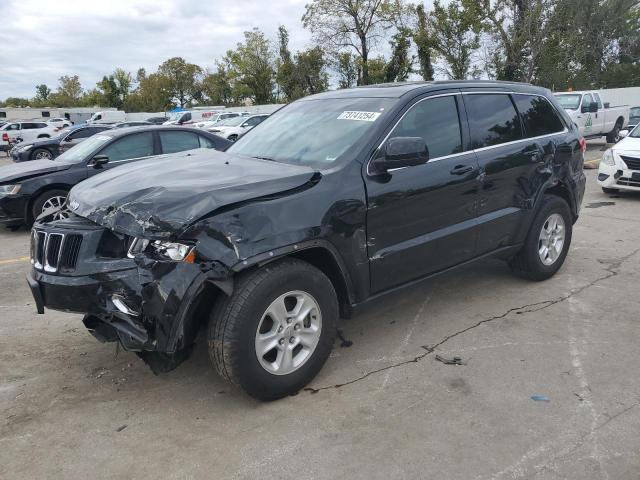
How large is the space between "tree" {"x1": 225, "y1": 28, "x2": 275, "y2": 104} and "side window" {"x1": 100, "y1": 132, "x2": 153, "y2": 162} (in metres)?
54.1

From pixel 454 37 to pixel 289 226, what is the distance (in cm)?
4002

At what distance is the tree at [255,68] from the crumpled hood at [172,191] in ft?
195

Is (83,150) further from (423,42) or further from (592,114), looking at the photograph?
(423,42)

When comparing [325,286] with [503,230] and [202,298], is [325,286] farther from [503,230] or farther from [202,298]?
[503,230]

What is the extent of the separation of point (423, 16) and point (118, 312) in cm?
4262

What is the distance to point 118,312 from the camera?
2.95m

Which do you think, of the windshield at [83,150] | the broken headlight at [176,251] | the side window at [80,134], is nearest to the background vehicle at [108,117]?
the side window at [80,134]

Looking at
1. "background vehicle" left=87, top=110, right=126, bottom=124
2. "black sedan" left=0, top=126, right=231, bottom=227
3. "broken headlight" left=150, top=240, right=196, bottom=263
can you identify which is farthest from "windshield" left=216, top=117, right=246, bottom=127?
"broken headlight" left=150, top=240, right=196, bottom=263

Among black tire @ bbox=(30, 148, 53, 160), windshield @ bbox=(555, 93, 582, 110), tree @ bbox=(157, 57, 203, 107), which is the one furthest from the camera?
tree @ bbox=(157, 57, 203, 107)

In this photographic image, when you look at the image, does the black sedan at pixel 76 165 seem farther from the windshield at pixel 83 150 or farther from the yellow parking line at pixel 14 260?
the yellow parking line at pixel 14 260

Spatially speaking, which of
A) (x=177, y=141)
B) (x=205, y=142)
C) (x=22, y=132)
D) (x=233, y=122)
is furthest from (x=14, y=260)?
(x=22, y=132)

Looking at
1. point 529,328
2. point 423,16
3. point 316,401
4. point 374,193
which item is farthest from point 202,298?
point 423,16

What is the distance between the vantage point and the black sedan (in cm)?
793

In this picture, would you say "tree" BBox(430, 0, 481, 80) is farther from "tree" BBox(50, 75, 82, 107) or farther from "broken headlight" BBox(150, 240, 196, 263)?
"tree" BBox(50, 75, 82, 107)
